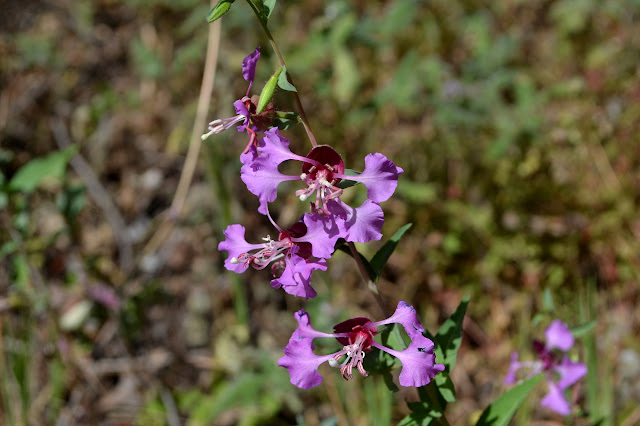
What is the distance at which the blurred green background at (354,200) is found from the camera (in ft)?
9.74

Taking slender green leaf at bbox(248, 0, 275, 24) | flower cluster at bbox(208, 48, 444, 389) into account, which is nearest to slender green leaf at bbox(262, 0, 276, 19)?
slender green leaf at bbox(248, 0, 275, 24)

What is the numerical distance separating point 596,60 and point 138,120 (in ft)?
11.1

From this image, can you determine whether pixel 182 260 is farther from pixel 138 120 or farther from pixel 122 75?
pixel 122 75

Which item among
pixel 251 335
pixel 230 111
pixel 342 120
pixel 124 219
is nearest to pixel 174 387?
pixel 251 335

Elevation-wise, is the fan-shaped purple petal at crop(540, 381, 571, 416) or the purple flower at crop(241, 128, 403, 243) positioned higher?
the purple flower at crop(241, 128, 403, 243)

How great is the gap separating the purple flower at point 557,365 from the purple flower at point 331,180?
40.5 inches

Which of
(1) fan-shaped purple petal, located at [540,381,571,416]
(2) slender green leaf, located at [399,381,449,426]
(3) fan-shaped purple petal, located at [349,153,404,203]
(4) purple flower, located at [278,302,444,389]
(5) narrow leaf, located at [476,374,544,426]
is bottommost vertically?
(1) fan-shaped purple petal, located at [540,381,571,416]

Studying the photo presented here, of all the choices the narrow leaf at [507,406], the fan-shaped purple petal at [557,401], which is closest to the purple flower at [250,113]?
the narrow leaf at [507,406]

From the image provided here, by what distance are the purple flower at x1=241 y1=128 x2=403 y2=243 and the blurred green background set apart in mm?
1427

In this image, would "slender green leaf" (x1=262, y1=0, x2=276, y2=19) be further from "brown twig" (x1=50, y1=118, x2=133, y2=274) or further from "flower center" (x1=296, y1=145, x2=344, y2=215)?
"brown twig" (x1=50, y1=118, x2=133, y2=274)

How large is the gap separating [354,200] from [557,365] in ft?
5.04

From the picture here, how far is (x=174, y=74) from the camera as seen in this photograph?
4.09 meters

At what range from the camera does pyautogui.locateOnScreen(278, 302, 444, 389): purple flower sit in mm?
1266

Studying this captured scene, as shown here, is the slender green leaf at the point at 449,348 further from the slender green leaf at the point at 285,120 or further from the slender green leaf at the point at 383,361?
the slender green leaf at the point at 285,120
